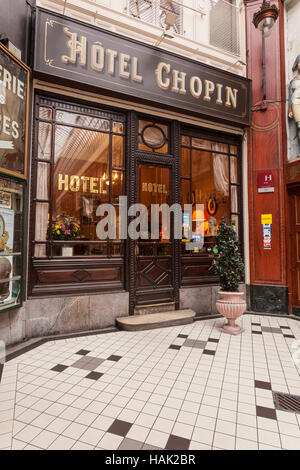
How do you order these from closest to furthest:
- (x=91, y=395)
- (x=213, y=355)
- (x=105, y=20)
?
(x=91, y=395) < (x=213, y=355) < (x=105, y=20)

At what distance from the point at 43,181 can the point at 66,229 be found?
851 millimetres

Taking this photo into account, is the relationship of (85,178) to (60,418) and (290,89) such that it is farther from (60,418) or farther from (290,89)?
(290,89)

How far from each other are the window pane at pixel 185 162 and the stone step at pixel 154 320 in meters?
2.79

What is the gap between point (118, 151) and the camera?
193 inches

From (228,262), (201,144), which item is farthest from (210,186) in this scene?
(228,262)

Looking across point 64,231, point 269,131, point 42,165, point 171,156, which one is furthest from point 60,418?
point 269,131

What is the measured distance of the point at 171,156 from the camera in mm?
5293

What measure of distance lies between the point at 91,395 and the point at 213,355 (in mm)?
1682

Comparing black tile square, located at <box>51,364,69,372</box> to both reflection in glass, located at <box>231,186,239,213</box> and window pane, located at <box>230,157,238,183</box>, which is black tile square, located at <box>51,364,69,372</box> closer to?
reflection in glass, located at <box>231,186,239,213</box>

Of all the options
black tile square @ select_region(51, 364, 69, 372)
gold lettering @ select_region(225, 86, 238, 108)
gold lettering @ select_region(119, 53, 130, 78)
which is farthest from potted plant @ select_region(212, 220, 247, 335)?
gold lettering @ select_region(119, 53, 130, 78)

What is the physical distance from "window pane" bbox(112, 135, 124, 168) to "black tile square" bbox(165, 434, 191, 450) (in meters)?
4.11

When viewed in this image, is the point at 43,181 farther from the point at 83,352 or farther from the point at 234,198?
the point at 234,198
